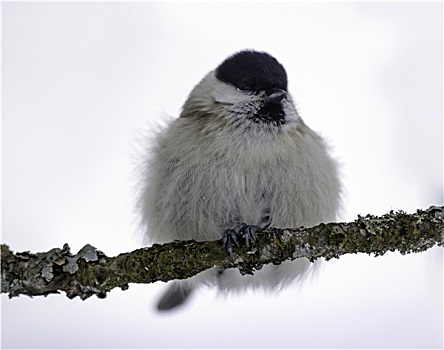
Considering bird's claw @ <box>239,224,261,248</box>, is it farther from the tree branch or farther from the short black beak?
the short black beak

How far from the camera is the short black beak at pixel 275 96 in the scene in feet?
5.32

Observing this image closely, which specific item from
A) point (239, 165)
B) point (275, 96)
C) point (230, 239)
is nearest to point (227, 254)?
point (230, 239)

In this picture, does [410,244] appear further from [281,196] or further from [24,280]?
[24,280]

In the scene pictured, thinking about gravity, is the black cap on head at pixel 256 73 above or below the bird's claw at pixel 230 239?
above

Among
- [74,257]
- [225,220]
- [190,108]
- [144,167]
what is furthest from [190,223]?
[74,257]

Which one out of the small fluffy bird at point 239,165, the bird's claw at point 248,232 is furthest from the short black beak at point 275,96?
the bird's claw at point 248,232

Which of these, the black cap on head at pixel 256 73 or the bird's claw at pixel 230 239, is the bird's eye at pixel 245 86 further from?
the bird's claw at pixel 230 239

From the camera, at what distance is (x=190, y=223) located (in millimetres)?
1672

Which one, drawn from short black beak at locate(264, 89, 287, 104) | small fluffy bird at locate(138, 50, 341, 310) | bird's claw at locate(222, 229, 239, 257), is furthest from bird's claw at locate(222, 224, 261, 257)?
short black beak at locate(264, 89, 287, 104)

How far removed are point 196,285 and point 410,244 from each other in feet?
2.88

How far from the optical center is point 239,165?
1610 millimetres

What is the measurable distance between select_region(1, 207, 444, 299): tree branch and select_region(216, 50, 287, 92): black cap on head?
510 millimetres

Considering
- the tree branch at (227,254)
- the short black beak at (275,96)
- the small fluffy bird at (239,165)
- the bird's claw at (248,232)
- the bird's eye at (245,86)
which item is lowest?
the tree branch at (227,254)

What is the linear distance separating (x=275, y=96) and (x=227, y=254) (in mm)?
534
